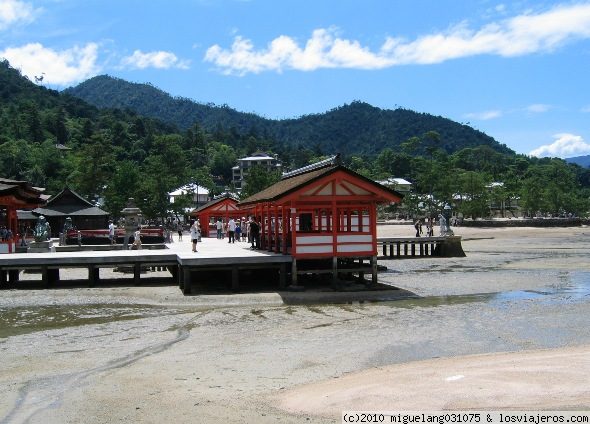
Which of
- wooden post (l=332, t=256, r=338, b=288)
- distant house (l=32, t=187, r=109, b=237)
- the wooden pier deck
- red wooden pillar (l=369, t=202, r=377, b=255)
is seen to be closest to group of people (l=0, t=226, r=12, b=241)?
the wooden pier deck

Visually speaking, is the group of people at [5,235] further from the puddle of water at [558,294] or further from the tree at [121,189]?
the tree at [121,189]

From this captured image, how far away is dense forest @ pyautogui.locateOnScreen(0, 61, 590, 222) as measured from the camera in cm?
7187

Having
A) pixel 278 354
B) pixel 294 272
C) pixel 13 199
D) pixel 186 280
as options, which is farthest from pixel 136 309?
pixel 13 199

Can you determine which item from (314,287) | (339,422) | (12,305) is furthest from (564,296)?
(12,305)

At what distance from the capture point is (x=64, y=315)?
1822 cm

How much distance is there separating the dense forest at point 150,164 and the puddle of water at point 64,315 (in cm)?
4099

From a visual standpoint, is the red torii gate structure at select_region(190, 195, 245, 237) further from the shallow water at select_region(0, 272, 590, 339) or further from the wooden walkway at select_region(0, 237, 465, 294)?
the shallow water at select_region(0, 272, 590, 339)

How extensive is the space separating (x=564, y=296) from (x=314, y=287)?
873cm

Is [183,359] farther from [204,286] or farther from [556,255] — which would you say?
[556,255]

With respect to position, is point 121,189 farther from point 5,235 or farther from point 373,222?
point 373,222

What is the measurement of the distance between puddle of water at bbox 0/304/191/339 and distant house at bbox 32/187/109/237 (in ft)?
89.7

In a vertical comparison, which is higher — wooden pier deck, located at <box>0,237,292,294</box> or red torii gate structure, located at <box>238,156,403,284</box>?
red torii gate structure, located at <box>238,156,403,284</box>

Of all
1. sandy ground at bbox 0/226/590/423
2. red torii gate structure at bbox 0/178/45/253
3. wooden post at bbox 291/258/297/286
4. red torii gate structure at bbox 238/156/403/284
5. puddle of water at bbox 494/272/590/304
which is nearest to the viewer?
sandy ground at bbox 0/226/590/423

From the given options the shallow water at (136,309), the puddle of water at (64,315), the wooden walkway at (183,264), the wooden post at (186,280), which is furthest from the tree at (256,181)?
the puddle of water at (64,315)
